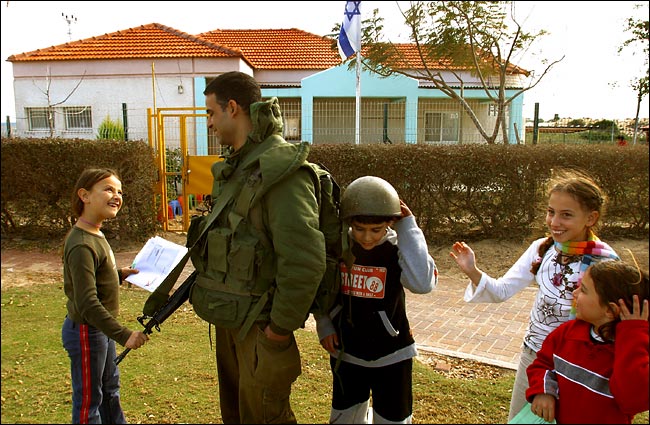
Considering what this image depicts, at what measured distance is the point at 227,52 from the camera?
1400 cm

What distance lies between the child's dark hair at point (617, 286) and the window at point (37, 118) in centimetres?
1727

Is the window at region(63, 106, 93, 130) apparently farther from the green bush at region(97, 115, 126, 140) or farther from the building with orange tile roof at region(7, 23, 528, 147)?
the green bush at region(97, 115, 126, 140)

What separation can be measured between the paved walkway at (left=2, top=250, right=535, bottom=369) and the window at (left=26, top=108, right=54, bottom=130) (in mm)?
14295

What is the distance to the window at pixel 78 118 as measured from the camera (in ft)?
50.4

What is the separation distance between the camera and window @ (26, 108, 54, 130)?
629 inches

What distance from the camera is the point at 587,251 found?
2.33 m

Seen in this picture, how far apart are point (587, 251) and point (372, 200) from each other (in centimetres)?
103

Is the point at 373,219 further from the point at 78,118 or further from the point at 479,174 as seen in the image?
the point at 78,118

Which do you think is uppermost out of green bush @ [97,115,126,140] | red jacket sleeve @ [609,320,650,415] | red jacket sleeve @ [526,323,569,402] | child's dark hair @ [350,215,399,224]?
green bush @ [97,115,126,140]

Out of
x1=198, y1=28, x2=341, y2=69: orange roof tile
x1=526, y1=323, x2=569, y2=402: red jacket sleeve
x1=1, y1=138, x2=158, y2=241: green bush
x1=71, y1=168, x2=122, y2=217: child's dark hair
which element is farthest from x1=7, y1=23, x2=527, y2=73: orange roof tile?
x1=526, y1=323, x2=569, y2=402: red jacket sleeve

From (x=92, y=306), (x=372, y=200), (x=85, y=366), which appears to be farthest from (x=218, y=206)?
(x=85, y=366)

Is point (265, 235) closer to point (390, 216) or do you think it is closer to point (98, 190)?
point (390, 216)

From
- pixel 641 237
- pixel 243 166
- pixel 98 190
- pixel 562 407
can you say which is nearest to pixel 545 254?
pixel 562 407

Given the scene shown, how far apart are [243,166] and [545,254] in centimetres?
155
